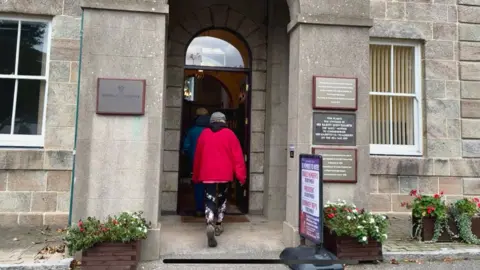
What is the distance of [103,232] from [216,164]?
190 cm

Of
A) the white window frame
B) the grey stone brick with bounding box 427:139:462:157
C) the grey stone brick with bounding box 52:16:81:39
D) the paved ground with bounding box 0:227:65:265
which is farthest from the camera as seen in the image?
the grey stone brick with bounding box 427:139:462:157

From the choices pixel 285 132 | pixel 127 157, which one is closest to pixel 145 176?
pixel 127 157

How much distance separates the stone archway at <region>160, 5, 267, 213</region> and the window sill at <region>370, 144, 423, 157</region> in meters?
2.33

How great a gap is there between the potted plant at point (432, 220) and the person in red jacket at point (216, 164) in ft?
9.29

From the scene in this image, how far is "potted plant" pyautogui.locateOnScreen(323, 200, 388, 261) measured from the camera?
5129 mm

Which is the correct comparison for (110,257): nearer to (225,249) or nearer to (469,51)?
(225,249)

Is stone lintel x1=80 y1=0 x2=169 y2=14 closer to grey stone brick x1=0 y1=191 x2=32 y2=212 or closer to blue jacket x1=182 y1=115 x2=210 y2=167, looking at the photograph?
blue jacket x1=182 y1=115 x2=210 y2=167

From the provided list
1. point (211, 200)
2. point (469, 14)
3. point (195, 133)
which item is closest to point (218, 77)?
point (195, 133)

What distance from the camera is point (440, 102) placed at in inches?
321

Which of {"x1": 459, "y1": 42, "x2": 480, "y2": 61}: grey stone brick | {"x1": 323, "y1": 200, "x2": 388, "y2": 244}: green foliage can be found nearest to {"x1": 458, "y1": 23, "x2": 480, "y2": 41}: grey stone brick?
{"x1": 459, "y1": 42, "x2": 480, "y2": 61}: grey stone brick

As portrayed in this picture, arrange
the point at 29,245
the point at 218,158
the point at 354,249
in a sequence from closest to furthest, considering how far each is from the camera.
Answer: the point at 354,249 < the point at 29,245 < the point at 218,158

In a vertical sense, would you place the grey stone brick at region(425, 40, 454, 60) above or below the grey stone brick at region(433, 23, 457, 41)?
below

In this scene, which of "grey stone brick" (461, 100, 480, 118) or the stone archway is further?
"grey stone brick" (461, 100, 480, 118)

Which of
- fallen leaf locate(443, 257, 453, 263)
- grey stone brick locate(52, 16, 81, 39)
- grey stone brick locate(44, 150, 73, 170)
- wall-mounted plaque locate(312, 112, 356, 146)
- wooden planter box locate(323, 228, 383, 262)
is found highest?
grey stone brick locate(52, 16, 81, 39)
